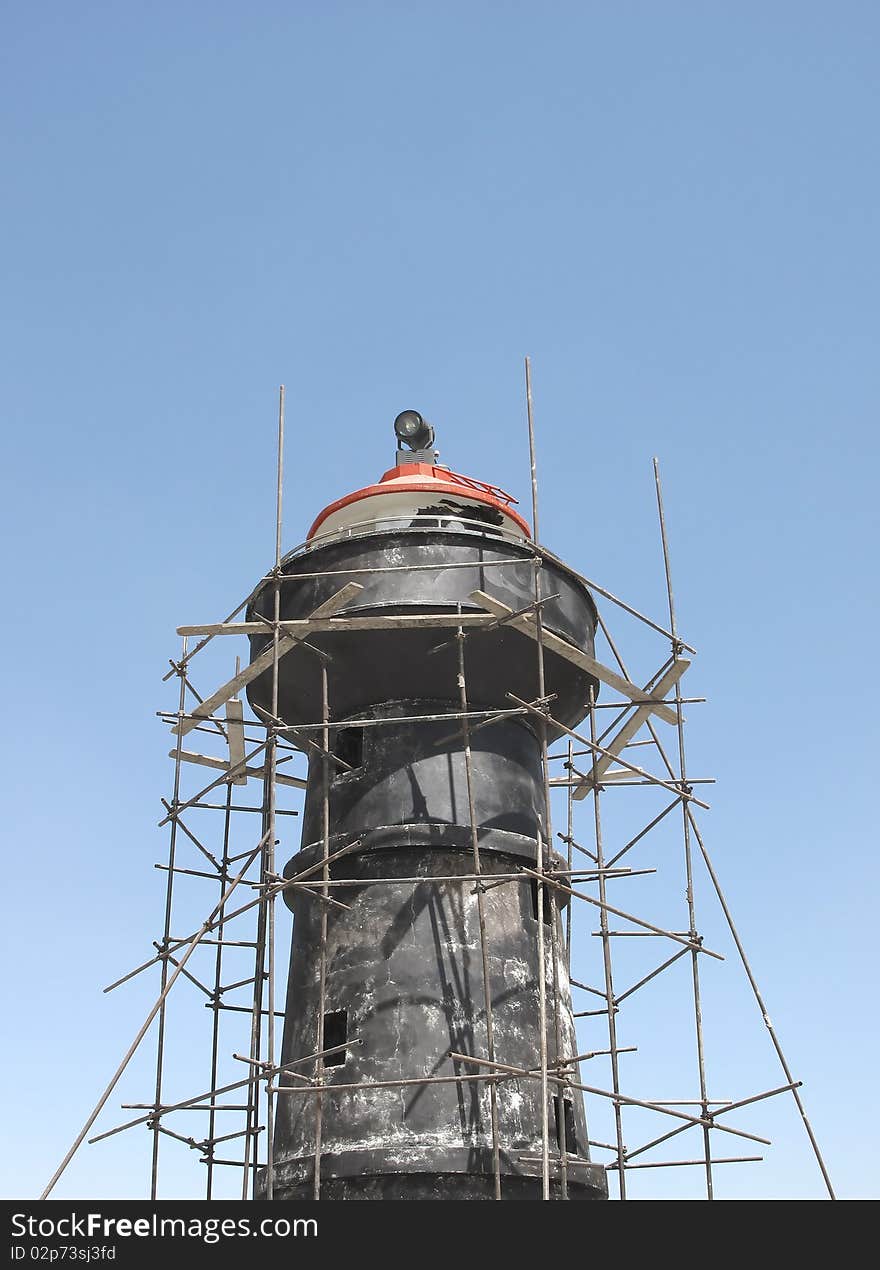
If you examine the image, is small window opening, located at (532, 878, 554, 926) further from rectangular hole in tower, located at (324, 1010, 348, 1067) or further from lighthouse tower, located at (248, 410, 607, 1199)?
rectangular hole in tower, located at (324, 1010, 348, 1067)

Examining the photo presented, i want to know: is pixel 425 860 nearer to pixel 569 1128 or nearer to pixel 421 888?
pixel 421 888

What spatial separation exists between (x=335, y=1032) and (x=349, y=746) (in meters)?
3.87

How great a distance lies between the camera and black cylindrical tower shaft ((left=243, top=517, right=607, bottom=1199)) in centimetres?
1677

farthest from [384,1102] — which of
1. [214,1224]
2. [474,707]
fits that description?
[474,707]

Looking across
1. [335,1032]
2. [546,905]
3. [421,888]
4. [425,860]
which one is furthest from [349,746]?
[335,1032]

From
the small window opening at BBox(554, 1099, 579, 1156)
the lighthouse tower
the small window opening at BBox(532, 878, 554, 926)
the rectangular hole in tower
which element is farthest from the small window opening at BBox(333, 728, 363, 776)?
the small window opening at BBox(554, 1099, 579, 1156)

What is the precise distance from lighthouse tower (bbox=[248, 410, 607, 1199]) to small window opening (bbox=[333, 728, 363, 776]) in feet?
0.08

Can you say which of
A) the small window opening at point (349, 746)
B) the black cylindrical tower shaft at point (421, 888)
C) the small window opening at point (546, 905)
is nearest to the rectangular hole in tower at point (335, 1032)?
the black cylindrical tower shaft at point (421, 888)

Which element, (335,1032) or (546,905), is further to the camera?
(546,905)

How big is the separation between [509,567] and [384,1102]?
705 centimetres

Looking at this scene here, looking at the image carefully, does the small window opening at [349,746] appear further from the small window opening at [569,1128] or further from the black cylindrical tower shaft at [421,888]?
the small window opening at [569,1128]

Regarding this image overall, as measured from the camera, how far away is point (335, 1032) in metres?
18.0

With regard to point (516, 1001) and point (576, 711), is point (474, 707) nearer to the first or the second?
point (576, 711)

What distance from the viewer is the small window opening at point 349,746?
19562mm
